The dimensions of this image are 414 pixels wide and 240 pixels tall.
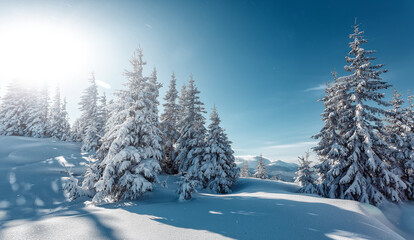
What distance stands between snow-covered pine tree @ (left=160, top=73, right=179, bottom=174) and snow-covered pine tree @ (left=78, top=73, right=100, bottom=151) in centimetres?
1041

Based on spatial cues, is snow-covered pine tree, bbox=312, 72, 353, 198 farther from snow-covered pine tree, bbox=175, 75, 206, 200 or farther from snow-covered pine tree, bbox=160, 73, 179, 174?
snow-covered pine tree, bbox=160, 73, 179, 174

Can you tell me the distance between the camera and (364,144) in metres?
13.7

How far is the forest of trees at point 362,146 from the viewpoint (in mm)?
13461

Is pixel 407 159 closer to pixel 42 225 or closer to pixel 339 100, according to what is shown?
pixel 339 100

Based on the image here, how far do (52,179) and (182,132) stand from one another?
1327 centimetres

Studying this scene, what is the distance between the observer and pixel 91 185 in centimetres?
1111

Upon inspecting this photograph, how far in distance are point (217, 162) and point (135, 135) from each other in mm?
11089

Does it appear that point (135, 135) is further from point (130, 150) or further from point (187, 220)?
point (187, 220)

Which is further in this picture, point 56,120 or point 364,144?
point 56,120

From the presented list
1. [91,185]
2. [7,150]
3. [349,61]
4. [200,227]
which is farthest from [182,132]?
[7,150]

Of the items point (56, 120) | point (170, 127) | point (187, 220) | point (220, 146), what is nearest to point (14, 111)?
point (56, 120)

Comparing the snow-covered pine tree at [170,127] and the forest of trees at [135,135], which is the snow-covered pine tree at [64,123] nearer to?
the forest of trees at [135,135]

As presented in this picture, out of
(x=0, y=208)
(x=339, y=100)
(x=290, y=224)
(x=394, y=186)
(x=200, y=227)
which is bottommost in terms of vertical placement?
(x=0, y=208)

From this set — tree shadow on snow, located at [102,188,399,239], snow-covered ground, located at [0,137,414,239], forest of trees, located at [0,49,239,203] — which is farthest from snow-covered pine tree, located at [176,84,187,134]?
tree shadow on snow, located at [102,188,399,239]
